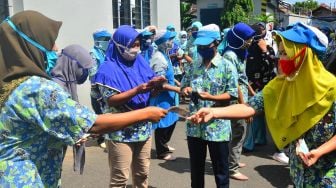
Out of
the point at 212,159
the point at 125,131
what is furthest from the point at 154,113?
the point at 212,159

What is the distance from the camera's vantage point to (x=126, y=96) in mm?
3523

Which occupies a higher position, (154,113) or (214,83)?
(154,113)

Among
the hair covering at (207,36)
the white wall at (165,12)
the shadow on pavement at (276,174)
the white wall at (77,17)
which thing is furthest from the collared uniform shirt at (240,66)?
the white wall at (165,12)

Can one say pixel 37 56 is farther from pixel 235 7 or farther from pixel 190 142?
pixel 235 7

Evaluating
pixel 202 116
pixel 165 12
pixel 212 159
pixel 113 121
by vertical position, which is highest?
pixel 165 12

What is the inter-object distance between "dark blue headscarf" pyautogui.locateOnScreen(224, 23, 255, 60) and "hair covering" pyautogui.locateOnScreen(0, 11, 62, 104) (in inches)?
130

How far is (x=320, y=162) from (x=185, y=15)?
3136 cm

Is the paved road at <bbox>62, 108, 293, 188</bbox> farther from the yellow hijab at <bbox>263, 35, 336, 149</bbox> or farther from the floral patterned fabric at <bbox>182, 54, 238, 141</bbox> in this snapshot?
the yellow hijab at <bbox>263, 35, 336, 149</bbox>

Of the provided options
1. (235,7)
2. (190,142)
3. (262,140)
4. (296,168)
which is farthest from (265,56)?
(235,7)

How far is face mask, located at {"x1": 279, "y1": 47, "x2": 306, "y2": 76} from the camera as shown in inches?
95.7

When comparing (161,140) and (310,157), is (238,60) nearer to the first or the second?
(161,140)

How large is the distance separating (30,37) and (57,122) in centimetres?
47

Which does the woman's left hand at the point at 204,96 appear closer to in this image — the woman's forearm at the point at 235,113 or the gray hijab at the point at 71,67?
Answer: the woman's forearm at the point at 235,113

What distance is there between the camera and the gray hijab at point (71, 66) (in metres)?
4.93
